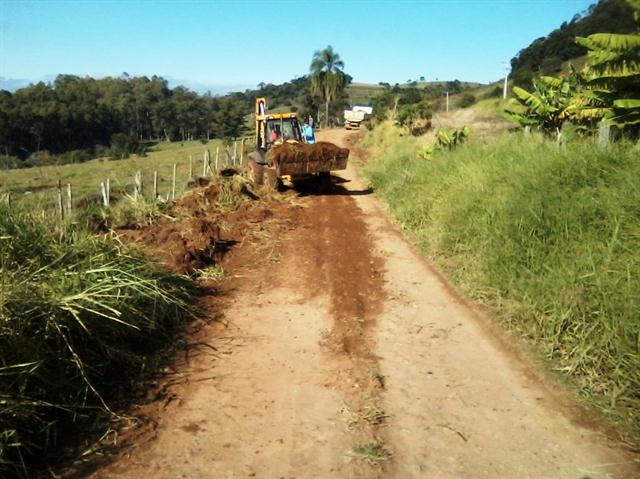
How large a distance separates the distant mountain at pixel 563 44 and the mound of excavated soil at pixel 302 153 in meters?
33.5

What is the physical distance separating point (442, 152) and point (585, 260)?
8736 millimetres

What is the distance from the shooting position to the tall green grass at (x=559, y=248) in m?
4.75

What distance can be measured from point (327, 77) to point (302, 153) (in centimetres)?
4612

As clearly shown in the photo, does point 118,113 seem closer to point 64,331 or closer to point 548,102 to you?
point 548,102

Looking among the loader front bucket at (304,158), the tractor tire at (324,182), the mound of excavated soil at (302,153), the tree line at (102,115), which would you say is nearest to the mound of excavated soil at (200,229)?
the loader front bucket at (304,158)

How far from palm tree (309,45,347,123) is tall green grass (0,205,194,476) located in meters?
53.2

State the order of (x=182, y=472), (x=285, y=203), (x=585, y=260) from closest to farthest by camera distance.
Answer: (x=182, y=472)
(x=585, y=260)
(x=285, y=203)

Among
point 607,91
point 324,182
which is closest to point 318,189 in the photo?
point 324,182

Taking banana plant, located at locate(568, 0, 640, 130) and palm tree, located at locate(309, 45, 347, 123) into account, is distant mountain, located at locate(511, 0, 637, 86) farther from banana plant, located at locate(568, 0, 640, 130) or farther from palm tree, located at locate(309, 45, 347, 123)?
banana plant, located at locate(568, 0, 640, 130)

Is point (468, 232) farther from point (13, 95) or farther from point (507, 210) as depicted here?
point (13, 95)

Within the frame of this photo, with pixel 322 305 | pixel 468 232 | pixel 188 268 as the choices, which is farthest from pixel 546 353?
pixel 188 268

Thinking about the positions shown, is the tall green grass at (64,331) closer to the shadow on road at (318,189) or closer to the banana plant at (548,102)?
the shadow on road at (318,189)

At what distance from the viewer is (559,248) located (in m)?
6.28

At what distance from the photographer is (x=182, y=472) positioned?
3.61 metres
